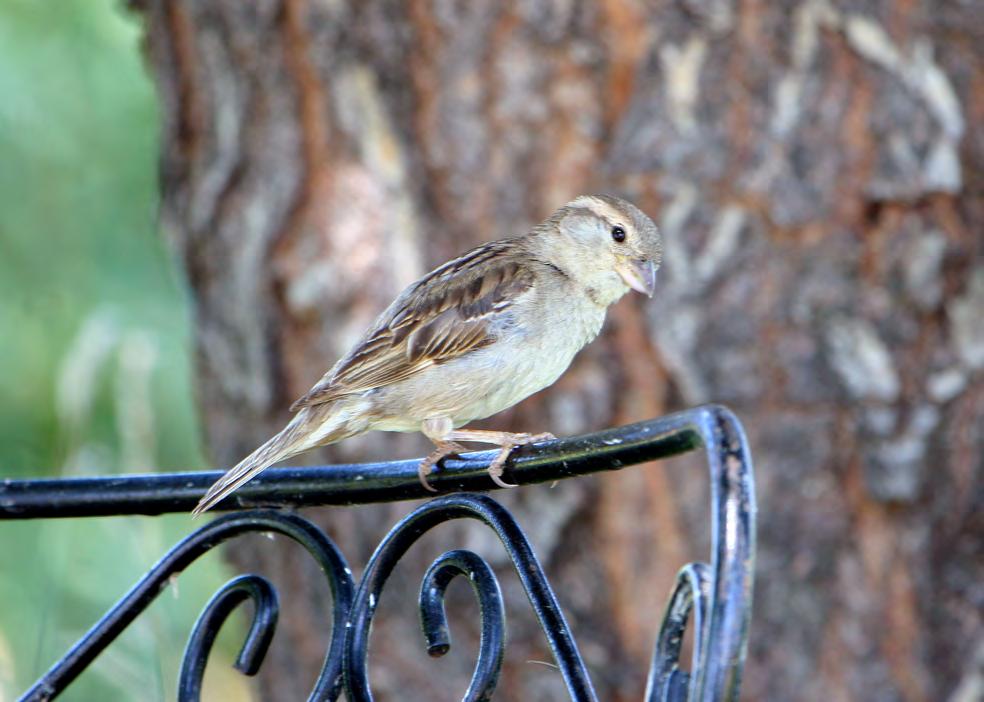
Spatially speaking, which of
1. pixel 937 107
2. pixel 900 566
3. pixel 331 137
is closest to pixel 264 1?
pixel 331 137

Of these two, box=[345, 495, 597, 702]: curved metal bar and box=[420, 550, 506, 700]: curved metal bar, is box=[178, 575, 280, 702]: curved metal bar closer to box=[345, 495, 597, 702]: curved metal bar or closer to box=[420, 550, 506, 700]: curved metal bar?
box=[345, 495, 597, 702]: curved metal bar

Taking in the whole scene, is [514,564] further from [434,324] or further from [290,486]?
[434,324]

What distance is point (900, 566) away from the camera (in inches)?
144

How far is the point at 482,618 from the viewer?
2.10 m

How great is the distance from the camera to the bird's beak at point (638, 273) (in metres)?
3.16

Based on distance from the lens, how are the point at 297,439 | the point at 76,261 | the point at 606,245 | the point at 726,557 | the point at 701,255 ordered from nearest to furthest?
the point at 726,557 < the point at 297,439 < the point at 606,245 < the point at 701,255 < the point at 76,261

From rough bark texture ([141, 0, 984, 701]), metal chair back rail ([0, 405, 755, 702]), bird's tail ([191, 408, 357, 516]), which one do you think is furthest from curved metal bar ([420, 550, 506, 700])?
rough bark texture ([141, 0, 984, 701])

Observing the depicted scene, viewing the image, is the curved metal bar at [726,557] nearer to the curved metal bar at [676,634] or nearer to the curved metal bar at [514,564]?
the curved metal bar at [676,634]

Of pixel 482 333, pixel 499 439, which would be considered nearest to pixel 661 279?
pixel 482 333

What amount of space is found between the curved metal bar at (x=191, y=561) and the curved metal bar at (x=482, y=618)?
0.15 metres

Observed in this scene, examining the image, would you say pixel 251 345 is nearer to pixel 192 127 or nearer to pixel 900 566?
pixel 192 127

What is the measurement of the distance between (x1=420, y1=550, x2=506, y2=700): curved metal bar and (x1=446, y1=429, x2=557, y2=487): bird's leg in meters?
0.12

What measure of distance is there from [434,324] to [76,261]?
2421mm

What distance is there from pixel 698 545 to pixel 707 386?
1.32 feet
